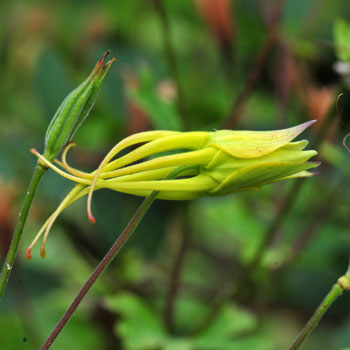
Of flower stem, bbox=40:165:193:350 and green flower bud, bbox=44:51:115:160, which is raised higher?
green flower bud, bbox=44:51:115:160

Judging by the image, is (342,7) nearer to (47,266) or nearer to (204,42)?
(204,42)

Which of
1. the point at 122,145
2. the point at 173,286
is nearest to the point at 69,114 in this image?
the point at 122,145

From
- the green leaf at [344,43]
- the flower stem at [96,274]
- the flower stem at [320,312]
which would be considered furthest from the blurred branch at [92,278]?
the green leaf at [344,43]

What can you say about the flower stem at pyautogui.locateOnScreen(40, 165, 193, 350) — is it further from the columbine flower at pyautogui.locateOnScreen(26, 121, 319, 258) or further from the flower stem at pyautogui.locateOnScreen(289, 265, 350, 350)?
the flower stem at pyautogui.locateOnScreen(289, 265, 350, 350)

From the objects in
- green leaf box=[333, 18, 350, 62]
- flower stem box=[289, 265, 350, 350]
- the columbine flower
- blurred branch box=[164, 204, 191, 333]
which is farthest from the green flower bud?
blurred branch box=[164, 204, 191, 333]

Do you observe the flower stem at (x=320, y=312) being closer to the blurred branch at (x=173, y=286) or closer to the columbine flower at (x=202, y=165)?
the columbine flower at (x=202, y=165)

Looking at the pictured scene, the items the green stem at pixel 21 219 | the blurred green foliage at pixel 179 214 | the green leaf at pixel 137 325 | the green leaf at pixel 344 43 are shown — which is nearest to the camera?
the green stem at pixel 21 219

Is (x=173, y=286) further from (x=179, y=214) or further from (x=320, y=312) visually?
(x=320, y=312)
